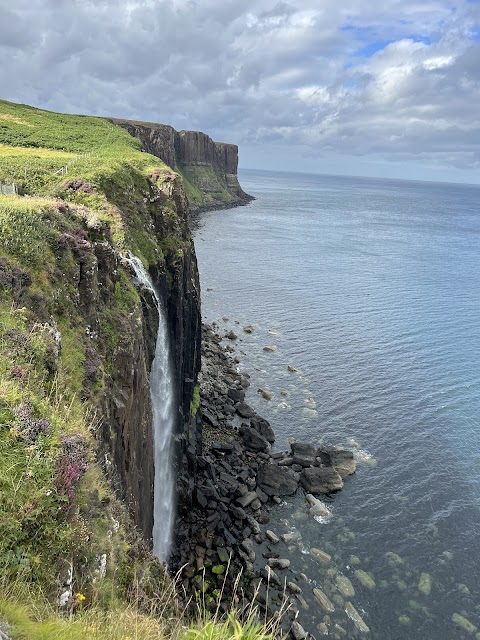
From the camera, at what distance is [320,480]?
115 feet

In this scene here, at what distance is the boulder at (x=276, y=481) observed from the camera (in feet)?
112

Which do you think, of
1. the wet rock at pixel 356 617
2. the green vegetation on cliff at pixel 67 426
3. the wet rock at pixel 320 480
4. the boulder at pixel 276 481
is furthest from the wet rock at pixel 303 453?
the green vegetation on cliff at pixel 67 426

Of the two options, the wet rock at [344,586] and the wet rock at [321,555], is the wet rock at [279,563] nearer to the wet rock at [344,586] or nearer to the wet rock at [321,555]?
the wet rock at [321,555]

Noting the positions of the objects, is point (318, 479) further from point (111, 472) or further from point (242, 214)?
point (242, 214)

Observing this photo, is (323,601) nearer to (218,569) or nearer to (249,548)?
(249,548)

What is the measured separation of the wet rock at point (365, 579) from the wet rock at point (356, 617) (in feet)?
6.13

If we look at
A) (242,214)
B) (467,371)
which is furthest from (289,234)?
(467,371)

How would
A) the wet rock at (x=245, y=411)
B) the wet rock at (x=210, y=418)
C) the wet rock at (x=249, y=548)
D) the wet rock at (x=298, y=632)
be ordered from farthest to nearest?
the wet rock at (x=245, y=411) < the wet rock at (x=210, y=418) < the wet rock at (x=249, y=548) < the wet rock at (x=298, y=632)

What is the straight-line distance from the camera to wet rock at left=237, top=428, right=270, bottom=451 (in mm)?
38656

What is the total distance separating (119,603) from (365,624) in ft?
71.0

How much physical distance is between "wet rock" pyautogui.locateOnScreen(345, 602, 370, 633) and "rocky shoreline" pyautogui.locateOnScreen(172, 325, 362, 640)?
55 millimetres

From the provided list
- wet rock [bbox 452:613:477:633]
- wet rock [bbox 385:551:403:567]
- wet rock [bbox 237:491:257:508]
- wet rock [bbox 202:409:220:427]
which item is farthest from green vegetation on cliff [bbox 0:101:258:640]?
wet rock [bbox 452:613:477:633]

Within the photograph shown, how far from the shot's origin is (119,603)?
344 inches

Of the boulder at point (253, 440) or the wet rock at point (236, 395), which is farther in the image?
the wet rock at point (236, 395)
